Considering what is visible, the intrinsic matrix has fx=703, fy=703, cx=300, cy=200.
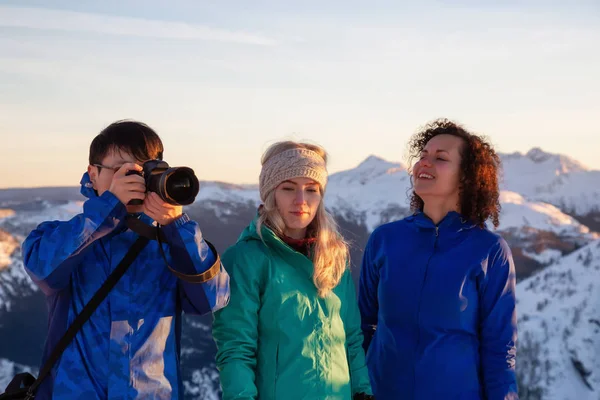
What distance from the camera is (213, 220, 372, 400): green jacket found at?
262cm

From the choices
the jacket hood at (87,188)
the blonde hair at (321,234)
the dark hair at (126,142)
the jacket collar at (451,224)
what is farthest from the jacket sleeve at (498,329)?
the jacket hood at (87,188)

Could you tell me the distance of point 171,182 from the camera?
2258 mm

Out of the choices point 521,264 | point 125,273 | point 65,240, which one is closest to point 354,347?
A: point 125,273

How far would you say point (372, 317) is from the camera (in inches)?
137

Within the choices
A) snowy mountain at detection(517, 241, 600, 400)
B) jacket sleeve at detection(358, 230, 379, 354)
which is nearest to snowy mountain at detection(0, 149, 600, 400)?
snowy mountain at detection(517, 241, 600, 400)

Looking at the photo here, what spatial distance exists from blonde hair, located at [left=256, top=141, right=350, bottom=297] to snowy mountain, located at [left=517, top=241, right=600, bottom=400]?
16.0 metres

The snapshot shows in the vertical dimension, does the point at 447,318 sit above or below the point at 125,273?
below

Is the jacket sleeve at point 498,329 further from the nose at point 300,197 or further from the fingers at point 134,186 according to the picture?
the fingers at point 134,186

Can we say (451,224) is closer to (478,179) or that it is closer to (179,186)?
(478,179)

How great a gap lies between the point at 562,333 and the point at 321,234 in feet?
61.3

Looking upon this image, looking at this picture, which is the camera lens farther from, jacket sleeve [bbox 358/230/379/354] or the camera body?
jacket sleeve [bbox 358/230/379/354]

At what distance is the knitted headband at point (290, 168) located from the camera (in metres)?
2.86

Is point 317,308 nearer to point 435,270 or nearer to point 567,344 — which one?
point 435,270

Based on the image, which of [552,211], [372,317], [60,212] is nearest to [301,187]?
[372,317]
